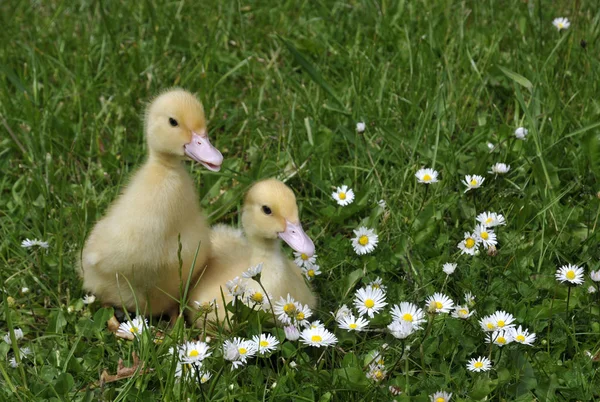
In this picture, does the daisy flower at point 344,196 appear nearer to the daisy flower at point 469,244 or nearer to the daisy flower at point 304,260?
the daisy flower at point 304,260

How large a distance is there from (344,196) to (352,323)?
933 mm

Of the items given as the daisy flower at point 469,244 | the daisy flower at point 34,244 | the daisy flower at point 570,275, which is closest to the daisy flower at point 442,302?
the daisy flower at point 469,244

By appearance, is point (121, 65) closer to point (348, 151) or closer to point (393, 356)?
point (348, 151)

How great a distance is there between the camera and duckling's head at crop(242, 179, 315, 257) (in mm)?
3041

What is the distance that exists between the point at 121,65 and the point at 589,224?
2368 millimetres

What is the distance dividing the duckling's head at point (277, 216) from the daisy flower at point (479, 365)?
23.8 inches

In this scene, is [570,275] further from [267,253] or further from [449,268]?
[267,253]

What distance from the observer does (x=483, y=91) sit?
14.5 feet

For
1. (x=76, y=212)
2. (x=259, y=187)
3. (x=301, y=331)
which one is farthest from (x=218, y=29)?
(x=301, y=331)

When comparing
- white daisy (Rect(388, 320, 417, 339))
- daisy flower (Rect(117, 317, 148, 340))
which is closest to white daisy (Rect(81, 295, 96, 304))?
daisy flower (Rect(117, 317, 148, 340))

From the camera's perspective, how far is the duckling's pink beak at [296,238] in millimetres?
3029

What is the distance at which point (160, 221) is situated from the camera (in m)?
3.20

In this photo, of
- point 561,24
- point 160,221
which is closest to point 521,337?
point 160,221

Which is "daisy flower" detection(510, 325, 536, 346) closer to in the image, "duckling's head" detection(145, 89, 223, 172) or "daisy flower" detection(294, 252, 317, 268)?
"daisy flower" detection(294, 252, 317, 268)
